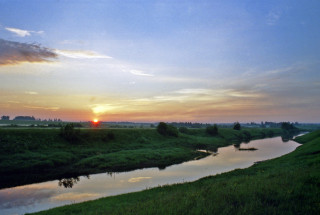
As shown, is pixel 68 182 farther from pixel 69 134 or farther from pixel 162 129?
pixel 162 129

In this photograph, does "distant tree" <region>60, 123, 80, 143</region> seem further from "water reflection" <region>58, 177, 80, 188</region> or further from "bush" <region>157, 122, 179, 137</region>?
"bush" <region>157, 122, 179, 137</region>

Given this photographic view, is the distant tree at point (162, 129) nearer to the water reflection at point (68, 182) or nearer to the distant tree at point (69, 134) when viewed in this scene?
the distant tree at point (69, 134)

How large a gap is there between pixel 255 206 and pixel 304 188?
12.2 feet

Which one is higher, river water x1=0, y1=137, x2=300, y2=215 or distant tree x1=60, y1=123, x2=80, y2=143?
distant tree x1=60, y1=123, x2=80, y2=143

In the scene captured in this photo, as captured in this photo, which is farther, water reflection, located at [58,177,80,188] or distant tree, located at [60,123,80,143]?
distant tree, located at [60,123,80,143]

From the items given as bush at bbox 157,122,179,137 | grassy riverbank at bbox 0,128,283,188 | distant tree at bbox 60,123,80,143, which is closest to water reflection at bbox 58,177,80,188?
grassy riverbank at bbox 0,128,283,188

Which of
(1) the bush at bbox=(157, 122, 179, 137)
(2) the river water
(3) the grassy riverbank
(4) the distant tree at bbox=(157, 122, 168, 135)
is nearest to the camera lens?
(2) the river water

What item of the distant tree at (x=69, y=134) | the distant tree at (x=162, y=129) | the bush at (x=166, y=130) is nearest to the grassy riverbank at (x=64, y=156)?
the distant tree at (x=69, y=134)

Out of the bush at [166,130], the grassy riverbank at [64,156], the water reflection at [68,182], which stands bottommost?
the water reflection at [68,182]

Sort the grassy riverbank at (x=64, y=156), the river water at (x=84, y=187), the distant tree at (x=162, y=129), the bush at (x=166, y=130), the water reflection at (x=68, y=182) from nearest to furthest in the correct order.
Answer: the river water at (x=84, y=187) → the water reflection at (x=68, y=182) → the grassy riverbank at (x=64, y=156) → the distant tree at (x=162, y=129) → the bush at (x=166, y=130)

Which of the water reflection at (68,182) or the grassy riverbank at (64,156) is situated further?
the grassy riverbank at (64,156)

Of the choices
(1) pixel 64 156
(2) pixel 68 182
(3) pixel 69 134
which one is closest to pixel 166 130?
(3) pixel 69 134

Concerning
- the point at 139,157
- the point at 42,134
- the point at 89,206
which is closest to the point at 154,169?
the point at 139,157

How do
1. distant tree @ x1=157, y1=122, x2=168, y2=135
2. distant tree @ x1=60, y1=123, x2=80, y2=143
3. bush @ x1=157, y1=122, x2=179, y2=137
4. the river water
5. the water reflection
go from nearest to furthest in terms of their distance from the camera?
the river water, the water reflection, distant tree @ x1=60, y1=123, x2=80, y2=143, distant tree @ x1=157, y1=122, x2=168, y2=135, bush @ x1=157, y1=122, x2=179, y2=137
